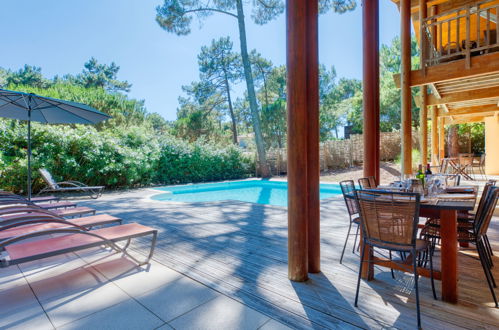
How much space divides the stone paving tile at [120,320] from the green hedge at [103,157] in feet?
24.9

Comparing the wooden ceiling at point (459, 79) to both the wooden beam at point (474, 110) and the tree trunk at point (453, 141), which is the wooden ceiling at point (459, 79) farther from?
the tree trunk at point (453, 141)

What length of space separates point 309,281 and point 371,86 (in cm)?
257

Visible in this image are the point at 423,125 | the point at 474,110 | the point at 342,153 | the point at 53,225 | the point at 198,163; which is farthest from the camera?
the point at 342,153

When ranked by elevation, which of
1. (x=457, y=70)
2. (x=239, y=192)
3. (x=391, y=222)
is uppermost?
(x=457, y=70)

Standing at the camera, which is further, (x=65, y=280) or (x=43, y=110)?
(x=43, y=110)

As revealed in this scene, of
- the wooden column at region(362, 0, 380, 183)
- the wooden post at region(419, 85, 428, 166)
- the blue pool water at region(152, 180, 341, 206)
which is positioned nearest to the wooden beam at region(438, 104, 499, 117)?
the wooden post at region(419, 85, 428, 166)

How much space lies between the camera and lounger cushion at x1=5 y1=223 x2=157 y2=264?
2.12 m

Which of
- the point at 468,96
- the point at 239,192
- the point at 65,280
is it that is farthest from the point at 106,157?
the point at 468,96

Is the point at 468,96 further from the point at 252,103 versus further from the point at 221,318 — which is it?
the point at 252,103

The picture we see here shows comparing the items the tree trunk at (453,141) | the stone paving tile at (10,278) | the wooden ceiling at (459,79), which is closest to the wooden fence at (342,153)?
the tree trunk at (453,141)

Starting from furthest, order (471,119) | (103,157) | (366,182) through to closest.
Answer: (471,119) → (103,157) → (366,182)

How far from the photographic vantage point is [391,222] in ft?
6.48

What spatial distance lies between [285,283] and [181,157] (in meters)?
9.79

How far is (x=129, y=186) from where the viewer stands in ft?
32.8
